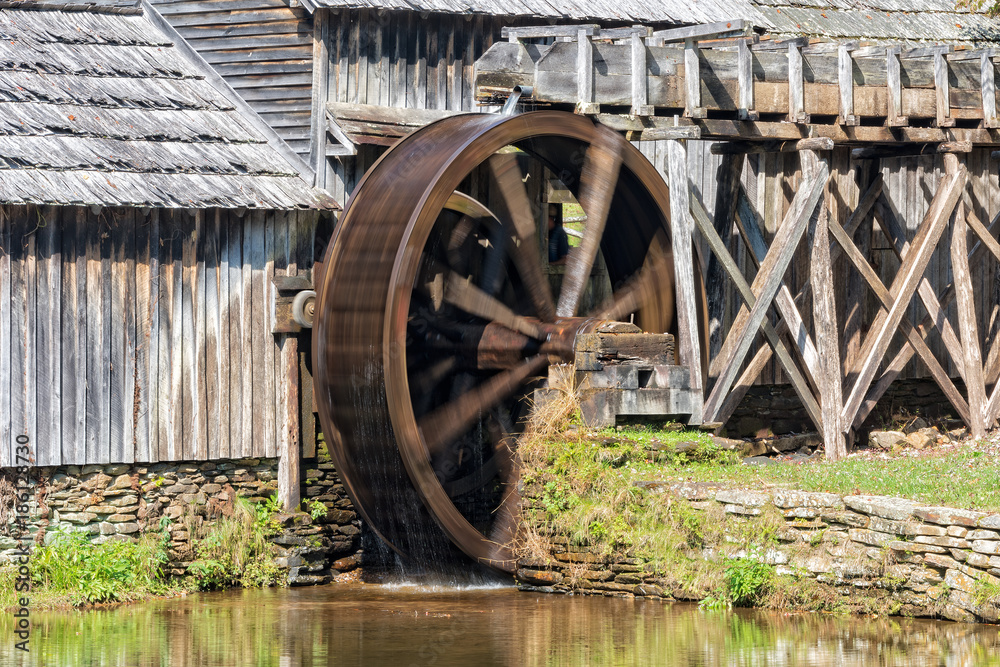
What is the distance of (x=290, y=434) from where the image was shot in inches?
447

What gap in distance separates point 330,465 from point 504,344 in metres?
1.82

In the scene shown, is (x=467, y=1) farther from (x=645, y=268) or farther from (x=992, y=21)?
(x=992, y=21)

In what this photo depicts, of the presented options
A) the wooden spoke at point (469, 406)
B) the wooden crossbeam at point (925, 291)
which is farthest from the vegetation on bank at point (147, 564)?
the wooden crossbeam at point (925, 291)

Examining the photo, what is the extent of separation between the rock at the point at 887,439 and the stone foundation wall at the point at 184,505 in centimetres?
466

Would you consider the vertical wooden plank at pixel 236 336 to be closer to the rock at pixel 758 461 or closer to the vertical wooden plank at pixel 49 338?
the vertical wooden plank at pixel 49 338

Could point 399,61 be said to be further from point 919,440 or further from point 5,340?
point 919,440

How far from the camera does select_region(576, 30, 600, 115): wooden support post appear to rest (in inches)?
422

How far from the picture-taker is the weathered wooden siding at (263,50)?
1180 cm

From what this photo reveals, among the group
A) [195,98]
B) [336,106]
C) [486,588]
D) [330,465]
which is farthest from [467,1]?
[486,588]

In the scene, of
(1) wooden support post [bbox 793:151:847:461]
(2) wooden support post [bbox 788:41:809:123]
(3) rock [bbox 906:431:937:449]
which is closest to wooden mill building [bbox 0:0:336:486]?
(2) wooden support post [bbox 788:41:809:123]

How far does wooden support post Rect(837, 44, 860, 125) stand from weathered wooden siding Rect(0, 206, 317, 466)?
14.7 ft

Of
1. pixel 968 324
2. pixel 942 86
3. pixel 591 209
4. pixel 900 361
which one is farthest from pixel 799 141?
pixel 900 361

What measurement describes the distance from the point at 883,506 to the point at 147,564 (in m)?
5.38

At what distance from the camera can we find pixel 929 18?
15.0 m
